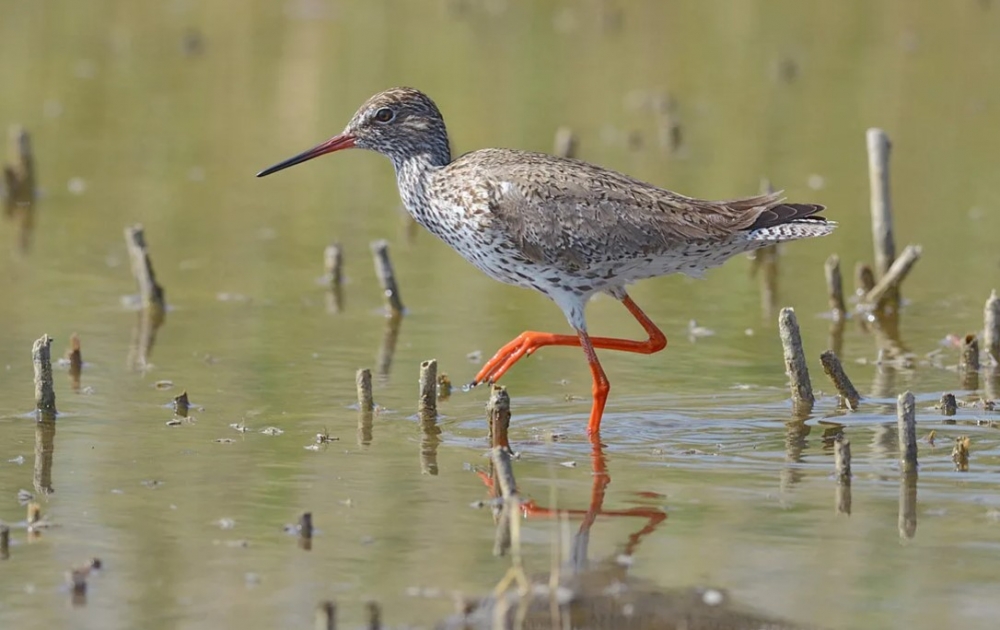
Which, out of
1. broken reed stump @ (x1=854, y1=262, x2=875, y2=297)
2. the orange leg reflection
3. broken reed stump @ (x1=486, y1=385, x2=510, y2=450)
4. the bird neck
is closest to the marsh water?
the orange leg reflection

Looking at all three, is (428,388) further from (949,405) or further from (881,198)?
(881,198)

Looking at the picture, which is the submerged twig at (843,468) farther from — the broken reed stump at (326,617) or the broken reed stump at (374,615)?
the broken reed stump at (326,617)

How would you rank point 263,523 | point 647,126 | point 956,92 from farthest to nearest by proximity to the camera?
point 956,92, point 647,126, point 263,523

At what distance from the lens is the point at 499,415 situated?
921cm

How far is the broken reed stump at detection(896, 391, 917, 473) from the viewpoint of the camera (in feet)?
27.2

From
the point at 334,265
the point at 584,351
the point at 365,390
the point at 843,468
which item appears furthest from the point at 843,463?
the point at 334,265

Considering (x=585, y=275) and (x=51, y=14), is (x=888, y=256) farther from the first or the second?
(x=51, y=14)

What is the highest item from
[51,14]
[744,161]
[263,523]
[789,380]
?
[51,14]

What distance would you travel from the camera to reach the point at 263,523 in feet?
26.1

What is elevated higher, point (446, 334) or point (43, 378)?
point (446, 334)

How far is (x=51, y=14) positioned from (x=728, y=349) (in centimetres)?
1671

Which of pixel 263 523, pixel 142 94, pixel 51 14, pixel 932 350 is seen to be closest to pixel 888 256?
pixel 932 350

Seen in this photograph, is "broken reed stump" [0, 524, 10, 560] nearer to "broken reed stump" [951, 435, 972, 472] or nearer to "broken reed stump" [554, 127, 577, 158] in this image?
"broken reed stump" [951, 435, 972, 472]

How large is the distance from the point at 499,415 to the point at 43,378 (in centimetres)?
249
